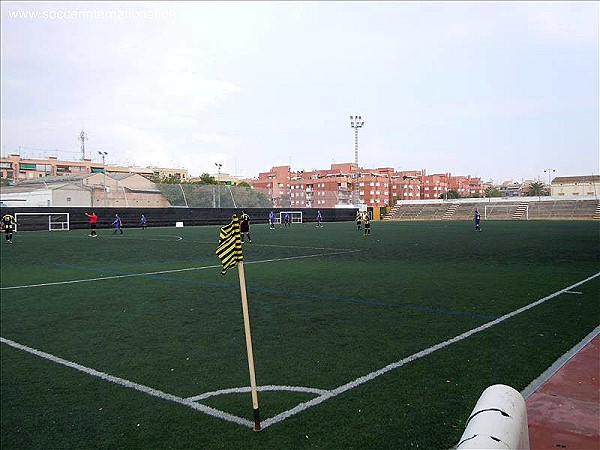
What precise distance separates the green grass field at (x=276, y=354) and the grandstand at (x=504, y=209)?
61.2 meters

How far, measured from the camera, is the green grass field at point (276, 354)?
4133mm

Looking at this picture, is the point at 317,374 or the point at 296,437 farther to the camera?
the point at 317,374

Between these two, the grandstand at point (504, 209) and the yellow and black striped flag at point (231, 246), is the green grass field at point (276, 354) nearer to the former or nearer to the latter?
the yellow and black striped flag at point (231, 246)

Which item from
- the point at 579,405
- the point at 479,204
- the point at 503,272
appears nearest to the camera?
the point at 579,405

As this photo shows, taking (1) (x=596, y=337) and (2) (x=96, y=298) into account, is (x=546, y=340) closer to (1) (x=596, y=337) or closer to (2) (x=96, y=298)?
(1) (x=596, y=337)

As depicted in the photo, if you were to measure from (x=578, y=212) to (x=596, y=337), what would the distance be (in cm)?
7195

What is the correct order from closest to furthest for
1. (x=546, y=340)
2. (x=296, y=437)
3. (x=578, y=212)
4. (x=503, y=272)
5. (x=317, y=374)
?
(x=296, y=437), (x=317, y=374), (x=546, y=340), (x=503, y=272), (x=578, y=212)

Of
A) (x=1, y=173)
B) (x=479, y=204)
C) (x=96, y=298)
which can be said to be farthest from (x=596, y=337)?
(x=1, y=173)

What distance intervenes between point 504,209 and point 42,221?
66.8 meters

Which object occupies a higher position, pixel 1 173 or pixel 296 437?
pixel 1 173

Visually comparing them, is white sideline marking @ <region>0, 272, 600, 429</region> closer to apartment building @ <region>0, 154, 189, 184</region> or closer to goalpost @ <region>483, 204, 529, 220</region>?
goalpost @ <region>483, 204, 529, 220</region>

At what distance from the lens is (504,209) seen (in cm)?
7819

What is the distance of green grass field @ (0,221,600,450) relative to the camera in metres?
4.13

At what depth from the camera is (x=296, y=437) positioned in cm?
392
